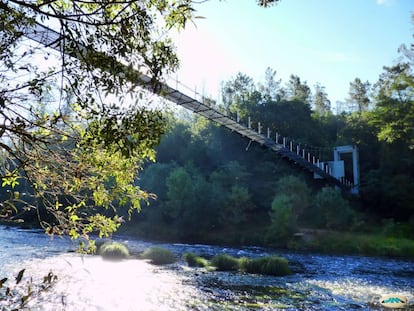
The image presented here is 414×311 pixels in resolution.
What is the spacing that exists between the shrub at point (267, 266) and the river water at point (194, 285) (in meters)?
0.35

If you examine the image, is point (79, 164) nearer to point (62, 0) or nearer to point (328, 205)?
point (62, 0)

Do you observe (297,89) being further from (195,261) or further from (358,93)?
(195,261)

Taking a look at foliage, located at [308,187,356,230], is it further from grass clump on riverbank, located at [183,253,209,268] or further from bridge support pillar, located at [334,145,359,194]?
grass clump on riverbank, located at [183,253,209,268]

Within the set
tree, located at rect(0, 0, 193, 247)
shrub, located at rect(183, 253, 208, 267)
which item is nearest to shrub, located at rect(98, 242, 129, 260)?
shrub, located at rect(183, 253, 208, 267)

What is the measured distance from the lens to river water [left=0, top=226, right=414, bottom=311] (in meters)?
6.87

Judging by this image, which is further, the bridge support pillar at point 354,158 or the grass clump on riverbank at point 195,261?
the bridge support pillar at point 354,158

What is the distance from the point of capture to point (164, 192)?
24.3 m

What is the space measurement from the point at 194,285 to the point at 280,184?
44.4 feet

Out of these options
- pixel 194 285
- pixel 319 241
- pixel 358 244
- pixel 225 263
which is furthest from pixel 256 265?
pixel 358 244

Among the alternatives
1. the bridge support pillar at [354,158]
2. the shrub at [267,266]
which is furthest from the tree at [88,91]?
the bridge support pillar at [354,158]
